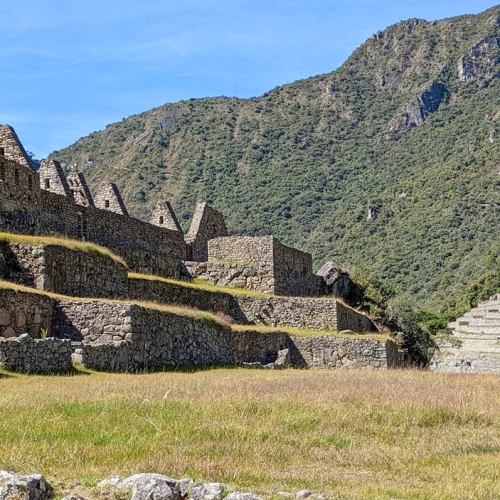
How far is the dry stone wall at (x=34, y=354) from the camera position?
16281 mm

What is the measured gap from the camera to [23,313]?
19406 millimetres

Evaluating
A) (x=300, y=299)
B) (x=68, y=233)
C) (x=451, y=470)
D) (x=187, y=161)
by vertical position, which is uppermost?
(x=187, y=161)

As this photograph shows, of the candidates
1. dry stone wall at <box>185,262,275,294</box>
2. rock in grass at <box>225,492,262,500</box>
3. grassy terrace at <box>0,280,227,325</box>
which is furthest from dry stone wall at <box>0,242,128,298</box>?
rock in grass at <box>225,492,262,500</box>

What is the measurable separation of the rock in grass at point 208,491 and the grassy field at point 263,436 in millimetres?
481

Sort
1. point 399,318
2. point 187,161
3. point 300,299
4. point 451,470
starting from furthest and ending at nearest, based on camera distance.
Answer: point 187,161 → point 399,318 → point 300,299 → point 451,470

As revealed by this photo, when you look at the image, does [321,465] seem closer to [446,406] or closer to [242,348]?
[446,406]

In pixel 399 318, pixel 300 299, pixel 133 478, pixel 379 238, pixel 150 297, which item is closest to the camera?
pixel 133 478

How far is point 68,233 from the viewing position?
2712 cm

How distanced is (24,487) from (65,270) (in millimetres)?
15062

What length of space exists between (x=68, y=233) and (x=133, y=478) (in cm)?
1967

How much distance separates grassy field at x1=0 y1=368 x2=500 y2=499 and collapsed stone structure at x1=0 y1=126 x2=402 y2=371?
14.7 feet

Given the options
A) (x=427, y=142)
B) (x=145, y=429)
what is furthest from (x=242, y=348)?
(x=427, y=142)

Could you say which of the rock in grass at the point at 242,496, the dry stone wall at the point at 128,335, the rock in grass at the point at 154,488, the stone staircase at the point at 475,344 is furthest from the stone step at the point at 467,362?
the rock in grass at the point at 154,488

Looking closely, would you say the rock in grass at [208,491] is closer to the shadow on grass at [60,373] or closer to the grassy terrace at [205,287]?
the shadow on grass at [60,373]
